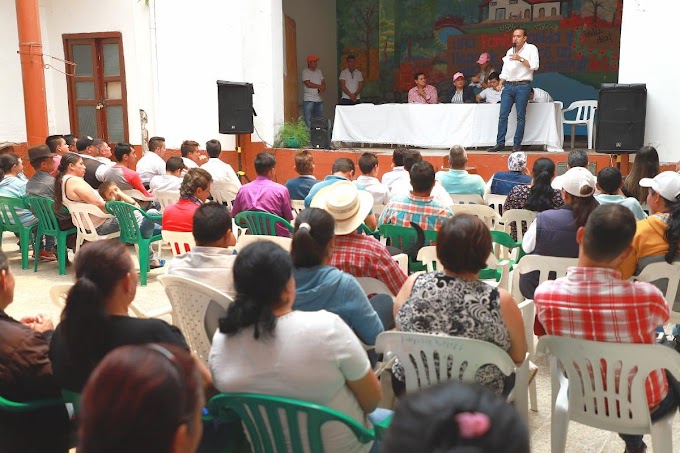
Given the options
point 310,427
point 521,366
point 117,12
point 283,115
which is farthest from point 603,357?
point 117,12

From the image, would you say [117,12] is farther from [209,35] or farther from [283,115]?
[283,115]

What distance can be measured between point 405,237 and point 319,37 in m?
10.7

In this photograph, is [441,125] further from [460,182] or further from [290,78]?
[460,182]

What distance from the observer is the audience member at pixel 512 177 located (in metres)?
5.76

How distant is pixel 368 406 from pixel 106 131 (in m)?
11.0

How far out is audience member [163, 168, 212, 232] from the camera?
491 cm

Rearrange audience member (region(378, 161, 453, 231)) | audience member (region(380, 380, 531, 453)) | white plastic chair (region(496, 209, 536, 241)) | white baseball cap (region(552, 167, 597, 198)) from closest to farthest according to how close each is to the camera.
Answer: audience member (region(380, 380, 531, 453)) → white baseball cap (region(552, 167, 597, 198)) → audience member (region(378, 161, 453, 231)) → white plastic chair (region(496, 209, 536, 241))

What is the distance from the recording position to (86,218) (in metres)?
5.78

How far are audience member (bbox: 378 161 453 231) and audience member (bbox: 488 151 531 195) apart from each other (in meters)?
1.58

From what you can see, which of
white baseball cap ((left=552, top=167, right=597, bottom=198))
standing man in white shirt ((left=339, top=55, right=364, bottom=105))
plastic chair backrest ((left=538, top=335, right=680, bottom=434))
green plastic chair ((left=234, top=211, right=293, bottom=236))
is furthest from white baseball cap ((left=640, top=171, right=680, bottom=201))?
standing man in white shirt ((left=339, top=55, right=364, bottom=105))

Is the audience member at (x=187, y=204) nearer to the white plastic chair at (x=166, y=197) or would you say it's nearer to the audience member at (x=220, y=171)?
the white plastic chair at (x=166, y=197)

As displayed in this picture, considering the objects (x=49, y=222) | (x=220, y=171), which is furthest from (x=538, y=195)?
(x=49, y=222)

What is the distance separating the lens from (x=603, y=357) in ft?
Answer: 7.30

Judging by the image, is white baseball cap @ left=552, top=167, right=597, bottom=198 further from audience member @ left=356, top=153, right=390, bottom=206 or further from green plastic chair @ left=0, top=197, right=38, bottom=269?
green plastic chair @ left=0, top=197, right=38, bottom=269
